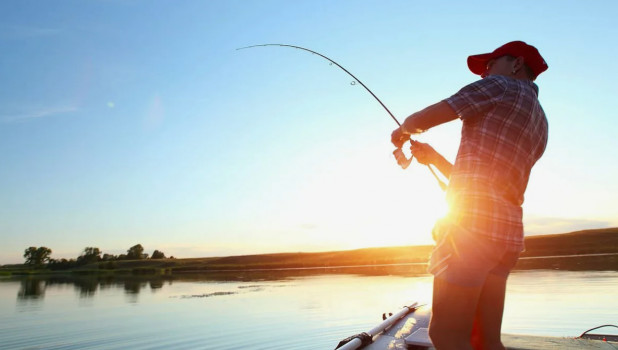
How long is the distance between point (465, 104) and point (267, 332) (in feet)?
45.8

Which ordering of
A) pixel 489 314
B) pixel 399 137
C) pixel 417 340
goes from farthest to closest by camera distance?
pixel 417 340
pixel 399 137
pixel 489 314

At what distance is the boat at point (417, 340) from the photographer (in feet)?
15.8

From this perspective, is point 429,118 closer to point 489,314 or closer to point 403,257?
point 489,314

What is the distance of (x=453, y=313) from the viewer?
2.23m

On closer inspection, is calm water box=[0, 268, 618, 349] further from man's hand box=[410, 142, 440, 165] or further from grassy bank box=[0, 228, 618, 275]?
grassy bank box=[0, 228, 618, 275]

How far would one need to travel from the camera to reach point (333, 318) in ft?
54.8

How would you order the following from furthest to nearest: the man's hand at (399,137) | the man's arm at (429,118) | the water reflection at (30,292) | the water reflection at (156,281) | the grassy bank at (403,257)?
the grassy bank at (403,257) → the water reflection at (156,281) → the water reflection at (30,292) → the man's hand at (399,137) → the man's arm at (429,118)

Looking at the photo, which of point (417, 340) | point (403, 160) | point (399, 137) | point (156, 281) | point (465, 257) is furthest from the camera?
point (156, 281)

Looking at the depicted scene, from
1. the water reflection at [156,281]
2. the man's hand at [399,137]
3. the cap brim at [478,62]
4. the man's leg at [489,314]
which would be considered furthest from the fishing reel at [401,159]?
the water reflection at [156,281]

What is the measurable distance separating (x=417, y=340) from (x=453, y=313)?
3285 mm

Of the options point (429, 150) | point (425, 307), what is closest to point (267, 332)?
point (425, 307)

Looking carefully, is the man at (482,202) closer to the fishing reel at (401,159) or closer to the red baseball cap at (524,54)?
the red baseball cap at (524,54)

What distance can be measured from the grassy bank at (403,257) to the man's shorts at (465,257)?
1608 inches

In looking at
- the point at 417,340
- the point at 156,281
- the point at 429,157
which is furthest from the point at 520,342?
the point at 156,281
